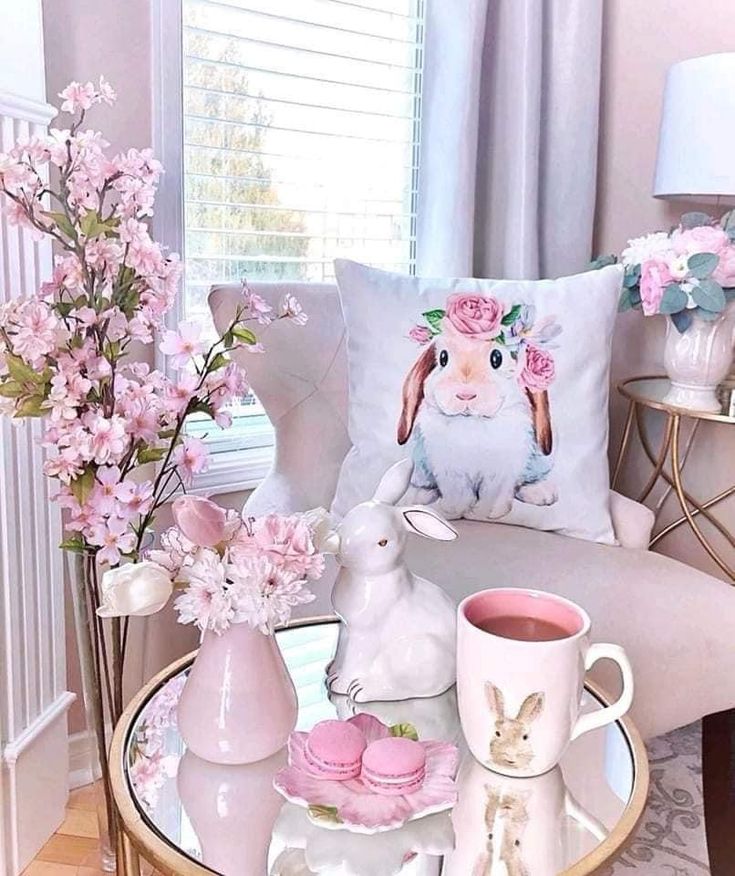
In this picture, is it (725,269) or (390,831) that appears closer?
(390,831)

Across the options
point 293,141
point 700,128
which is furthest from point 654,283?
point 293,141

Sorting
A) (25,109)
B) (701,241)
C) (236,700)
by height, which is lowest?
(236,700)

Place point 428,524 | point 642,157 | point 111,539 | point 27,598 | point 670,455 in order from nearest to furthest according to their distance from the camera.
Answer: point 428,524, point 111,539, point 27,598, point 670,455, point 642,157

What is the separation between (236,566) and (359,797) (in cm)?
21

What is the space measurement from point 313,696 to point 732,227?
1197 millimetres

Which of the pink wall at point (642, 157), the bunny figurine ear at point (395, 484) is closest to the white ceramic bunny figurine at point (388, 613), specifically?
the bunny figurine ear at point (395, 484)

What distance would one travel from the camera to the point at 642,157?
2.02 m

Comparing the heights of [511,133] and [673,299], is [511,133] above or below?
above

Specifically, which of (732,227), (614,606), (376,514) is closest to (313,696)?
(376,514)

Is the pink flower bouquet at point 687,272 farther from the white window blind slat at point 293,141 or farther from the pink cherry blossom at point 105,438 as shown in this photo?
the pink cherry blossom at point 105,438

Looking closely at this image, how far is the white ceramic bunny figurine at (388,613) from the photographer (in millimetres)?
862

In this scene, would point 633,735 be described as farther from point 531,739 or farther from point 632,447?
point 632,447

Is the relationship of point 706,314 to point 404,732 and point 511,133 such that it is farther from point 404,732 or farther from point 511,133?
point 404,732

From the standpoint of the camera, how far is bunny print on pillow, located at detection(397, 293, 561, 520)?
4.54 ft
